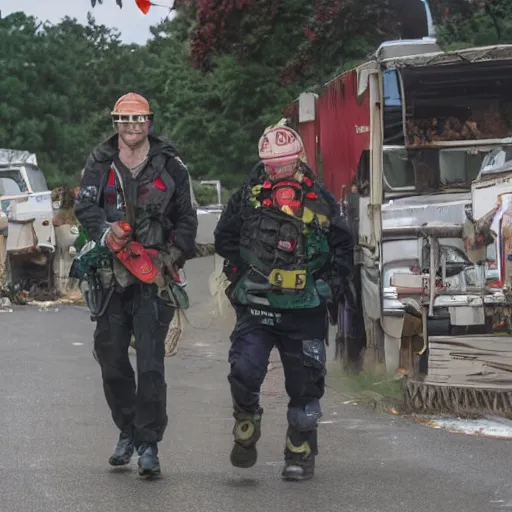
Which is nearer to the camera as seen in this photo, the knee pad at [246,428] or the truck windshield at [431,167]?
the knee pad at [246,428]

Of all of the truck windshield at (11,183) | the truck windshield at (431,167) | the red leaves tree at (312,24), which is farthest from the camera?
the truck windshield at (11,183)

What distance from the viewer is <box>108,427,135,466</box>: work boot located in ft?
22.5

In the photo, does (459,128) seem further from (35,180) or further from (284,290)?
(35,180)

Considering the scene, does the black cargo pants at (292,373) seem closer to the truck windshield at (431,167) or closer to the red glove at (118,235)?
the red glove at (118,235)

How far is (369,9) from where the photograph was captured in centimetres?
1942

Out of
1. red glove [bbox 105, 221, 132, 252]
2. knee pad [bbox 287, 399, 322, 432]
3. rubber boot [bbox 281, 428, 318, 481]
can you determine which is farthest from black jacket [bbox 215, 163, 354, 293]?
rubber boot [bbox 281, 428, 318, 481]

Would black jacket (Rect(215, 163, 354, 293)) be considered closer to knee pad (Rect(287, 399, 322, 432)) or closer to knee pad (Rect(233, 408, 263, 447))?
knee pad (Rect(287, 399, 322, 432))

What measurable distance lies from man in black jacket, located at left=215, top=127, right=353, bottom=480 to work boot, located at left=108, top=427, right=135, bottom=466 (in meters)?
0.58

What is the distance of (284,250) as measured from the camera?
663 cm

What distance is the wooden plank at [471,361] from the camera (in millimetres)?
8734

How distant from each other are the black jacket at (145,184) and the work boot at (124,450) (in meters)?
0.97

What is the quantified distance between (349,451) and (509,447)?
36.5 inches

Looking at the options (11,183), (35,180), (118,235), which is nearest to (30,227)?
(11,183)

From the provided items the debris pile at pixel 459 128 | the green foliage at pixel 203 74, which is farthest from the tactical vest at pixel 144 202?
the green foliage at pixel 203 74
